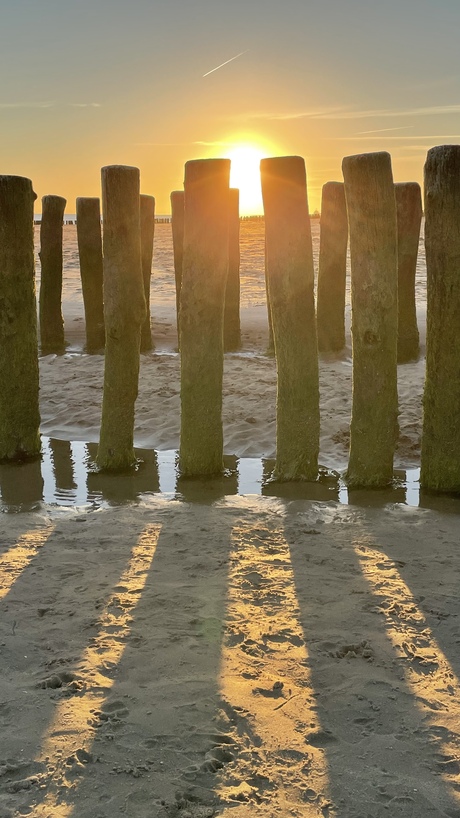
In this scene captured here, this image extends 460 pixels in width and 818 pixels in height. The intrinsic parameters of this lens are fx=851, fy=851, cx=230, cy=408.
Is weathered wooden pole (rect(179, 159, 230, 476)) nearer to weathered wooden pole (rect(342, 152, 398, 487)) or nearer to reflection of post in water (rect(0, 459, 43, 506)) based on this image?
weathered wooden pole (rect(342, 152, 398, 487))

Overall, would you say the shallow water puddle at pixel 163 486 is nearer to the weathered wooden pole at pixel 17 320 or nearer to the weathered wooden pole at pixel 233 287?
the weathered wooden pole at pixel 17 320

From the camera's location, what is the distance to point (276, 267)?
570 cm

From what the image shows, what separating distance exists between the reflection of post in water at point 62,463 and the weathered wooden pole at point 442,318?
8.53 ft

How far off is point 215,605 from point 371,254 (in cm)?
262

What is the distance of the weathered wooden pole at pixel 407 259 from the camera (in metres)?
8.93

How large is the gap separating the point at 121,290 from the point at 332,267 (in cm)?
419

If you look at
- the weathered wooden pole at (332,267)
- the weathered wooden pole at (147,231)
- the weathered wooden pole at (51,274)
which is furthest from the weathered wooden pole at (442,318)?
the weathered wooden pole at (51,274)

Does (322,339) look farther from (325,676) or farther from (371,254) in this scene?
(325,676)

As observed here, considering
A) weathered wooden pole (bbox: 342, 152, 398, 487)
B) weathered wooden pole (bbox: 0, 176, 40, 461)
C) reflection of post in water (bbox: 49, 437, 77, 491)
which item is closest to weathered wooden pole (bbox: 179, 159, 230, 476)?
weathered wooden pole (bbox: 342, 152, 398, 487)

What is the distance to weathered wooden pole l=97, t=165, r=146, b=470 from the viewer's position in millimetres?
6066

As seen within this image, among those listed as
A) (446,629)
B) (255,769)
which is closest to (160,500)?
(446,629)

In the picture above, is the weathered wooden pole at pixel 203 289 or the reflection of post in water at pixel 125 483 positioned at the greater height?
the weathered wooden pole at pixel 203 289

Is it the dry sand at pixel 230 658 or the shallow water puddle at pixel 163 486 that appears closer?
the dry sand at pixel 230 658

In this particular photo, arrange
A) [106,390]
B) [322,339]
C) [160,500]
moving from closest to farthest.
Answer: [160,500]
[106,390]
[322,339]
